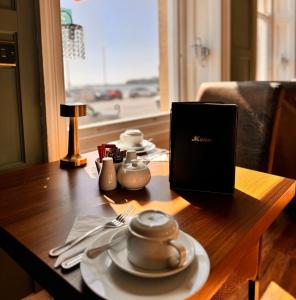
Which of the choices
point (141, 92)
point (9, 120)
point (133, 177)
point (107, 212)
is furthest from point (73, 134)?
point (141, 92)

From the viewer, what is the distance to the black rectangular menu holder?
3.08 feet

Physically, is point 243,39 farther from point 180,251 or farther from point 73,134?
point 180,251

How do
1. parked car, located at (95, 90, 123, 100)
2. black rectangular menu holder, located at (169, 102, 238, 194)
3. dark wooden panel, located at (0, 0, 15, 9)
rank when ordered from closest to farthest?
black rectangular menu holder, located at (169, 102, 238, 194) → dark wooden panel, located at (0, 0, 15, 9) → parked car, located at (95, 90, 123, 100)

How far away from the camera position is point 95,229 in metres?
0.73

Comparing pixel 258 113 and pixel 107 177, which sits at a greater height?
pixel 258 113

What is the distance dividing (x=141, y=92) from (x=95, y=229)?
1.62 m

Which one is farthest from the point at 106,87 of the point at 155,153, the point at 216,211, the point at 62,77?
the point at 216,211

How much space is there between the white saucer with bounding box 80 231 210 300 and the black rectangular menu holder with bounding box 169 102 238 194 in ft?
1.22

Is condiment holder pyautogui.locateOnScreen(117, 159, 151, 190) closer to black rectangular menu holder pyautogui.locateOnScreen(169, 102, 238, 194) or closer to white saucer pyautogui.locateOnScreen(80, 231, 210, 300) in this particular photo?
black rectangular menu holder pyautogui.locateOnScreen(169, 102, 238, 194)

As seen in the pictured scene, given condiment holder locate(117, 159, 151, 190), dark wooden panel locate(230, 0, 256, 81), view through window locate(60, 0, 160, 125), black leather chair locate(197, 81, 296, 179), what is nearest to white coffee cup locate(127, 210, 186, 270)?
condiment holder locate(117, 159, 151, 190)

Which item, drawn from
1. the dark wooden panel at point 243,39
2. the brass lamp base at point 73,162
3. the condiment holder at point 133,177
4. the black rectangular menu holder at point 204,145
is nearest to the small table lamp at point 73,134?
the brass lamp base at point 73,162

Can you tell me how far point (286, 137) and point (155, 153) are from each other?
0.93 m

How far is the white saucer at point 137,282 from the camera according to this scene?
530 mm

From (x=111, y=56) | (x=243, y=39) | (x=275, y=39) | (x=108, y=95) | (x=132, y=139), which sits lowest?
(x=132, y=139)
